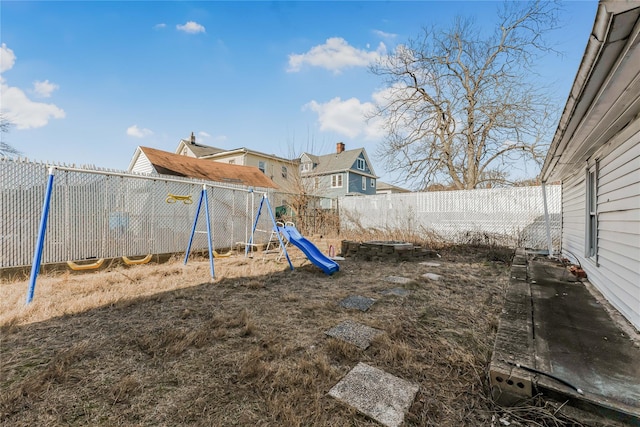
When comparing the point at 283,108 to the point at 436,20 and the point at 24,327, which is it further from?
the point at 24,327

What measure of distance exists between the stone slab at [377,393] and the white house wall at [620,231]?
2118 mm

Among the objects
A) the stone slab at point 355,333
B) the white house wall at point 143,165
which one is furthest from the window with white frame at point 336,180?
the stone slab at point 355,333

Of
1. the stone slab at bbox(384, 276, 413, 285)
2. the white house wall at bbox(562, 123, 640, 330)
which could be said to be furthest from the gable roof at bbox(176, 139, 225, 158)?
the white house wall at bbox(562, 123, 640, 330)

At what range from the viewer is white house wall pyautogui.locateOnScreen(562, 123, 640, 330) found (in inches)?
89.0

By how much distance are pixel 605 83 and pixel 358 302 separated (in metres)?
3.03

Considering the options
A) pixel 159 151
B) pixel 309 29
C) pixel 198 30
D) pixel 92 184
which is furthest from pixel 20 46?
pixel 159 151

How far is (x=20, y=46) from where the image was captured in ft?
21.1

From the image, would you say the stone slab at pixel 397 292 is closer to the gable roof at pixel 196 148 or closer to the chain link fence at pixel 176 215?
the chain link fence at pixel 176 215

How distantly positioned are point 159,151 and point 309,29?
37.8ft

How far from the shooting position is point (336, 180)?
2225 cm

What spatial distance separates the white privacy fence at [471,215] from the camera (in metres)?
→ 7.80

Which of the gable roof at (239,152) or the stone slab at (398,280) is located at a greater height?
the gable roof at (239,152)

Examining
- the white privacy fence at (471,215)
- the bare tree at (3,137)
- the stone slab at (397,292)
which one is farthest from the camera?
the bare tree at (3,137)

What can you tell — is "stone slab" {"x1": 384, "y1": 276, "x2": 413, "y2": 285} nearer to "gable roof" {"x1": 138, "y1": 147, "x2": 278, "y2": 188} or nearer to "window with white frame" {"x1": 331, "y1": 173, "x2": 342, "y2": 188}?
"gable roof" {"x1": 138, "y1": 147, "x2": 278, "y2": 188}
